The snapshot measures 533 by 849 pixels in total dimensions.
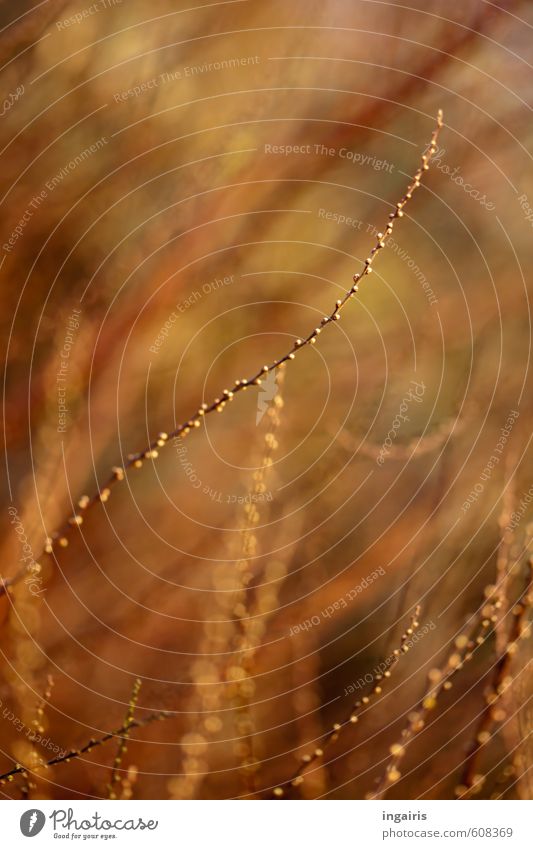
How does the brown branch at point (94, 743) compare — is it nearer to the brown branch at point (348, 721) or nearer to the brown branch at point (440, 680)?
the brown branch at point (348, 721)

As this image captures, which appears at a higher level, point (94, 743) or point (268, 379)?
point (268, 379)

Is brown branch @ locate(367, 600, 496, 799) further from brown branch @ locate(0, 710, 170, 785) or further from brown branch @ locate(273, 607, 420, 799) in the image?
brown branch @ locate(0, 710, 170, 785)

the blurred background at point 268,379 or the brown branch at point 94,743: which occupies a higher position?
the blurred background at point 268,379

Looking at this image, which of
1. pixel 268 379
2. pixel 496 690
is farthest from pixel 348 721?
pixel 268 379

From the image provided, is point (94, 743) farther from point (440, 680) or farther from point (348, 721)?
point (440, 680)

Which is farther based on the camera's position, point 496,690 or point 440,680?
point 440,680

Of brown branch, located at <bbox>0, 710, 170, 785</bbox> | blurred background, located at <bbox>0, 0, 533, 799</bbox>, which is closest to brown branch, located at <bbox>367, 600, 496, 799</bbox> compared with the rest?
blurred background, located at <bbox>0, 0, 533, 799</bbox>

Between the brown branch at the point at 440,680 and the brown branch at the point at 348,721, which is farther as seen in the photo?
the brown branch at the point at 440,680

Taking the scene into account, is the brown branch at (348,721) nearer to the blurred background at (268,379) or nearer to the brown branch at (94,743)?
the blurred background at (268,379)

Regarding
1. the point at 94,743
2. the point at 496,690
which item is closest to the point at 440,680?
the point at 496,690

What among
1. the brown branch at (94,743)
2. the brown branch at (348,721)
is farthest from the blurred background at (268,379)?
the brown branch at (94,743)
